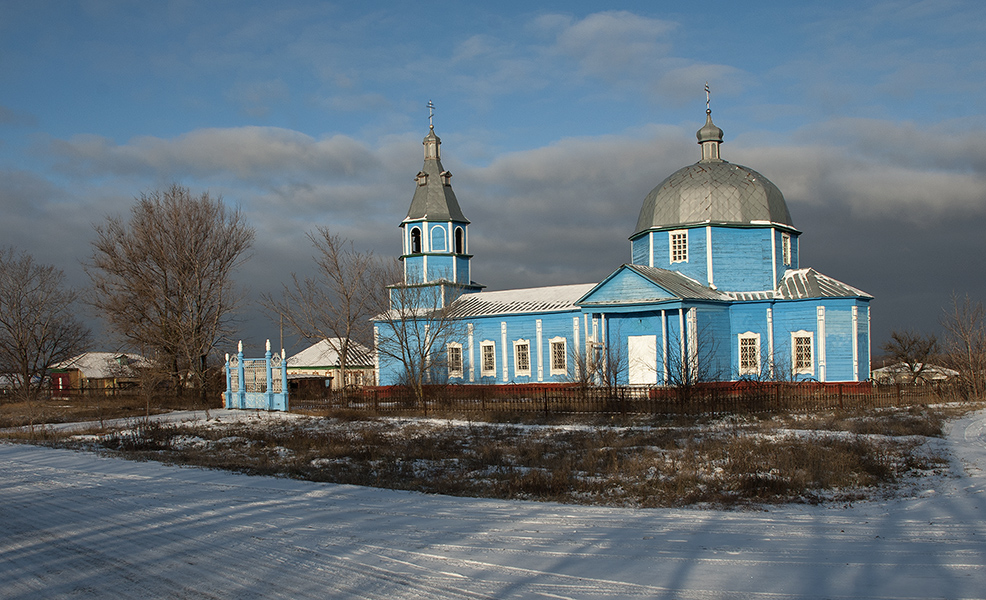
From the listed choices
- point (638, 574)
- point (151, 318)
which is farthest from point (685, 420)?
point (151, 318)

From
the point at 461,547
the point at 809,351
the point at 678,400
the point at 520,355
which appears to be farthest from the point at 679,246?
the point at 461,547

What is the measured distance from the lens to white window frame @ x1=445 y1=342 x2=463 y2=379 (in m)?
34.2

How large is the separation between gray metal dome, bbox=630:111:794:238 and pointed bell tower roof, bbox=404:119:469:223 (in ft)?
30.7

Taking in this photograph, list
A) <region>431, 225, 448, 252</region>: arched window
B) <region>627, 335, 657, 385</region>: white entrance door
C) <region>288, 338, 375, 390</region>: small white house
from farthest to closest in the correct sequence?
<region>288, 338, 375, 390</region>: small white house < <region>431, 225, 448, 252</region>: arched window < <region>627, 335, 657, 385</region>: white entrance door

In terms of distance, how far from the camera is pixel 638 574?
19.2ft

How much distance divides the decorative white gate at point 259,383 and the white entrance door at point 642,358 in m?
12.5

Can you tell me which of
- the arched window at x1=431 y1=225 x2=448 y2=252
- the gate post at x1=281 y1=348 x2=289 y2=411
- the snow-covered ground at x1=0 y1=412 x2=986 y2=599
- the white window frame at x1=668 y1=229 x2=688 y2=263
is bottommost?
the snow-covered ground at x1=0 y1=412 x2=986 y2=599

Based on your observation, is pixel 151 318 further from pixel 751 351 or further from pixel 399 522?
pixel 399 522

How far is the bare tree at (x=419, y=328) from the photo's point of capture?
32281 mm

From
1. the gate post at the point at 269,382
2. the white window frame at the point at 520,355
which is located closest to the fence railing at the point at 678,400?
the gate post at the point at 269,382

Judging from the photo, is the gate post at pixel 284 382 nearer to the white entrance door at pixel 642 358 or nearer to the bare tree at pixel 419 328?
the bare tree at pixel 419 328

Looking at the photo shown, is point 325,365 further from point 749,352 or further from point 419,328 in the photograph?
point 749,352

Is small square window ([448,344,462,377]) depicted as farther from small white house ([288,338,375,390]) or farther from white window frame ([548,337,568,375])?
small white house ([288,338,375,390])

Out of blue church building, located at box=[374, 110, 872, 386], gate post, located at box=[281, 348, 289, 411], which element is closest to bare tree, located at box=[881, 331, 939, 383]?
blue church building, located at box=[374, 110, 872, 386]
